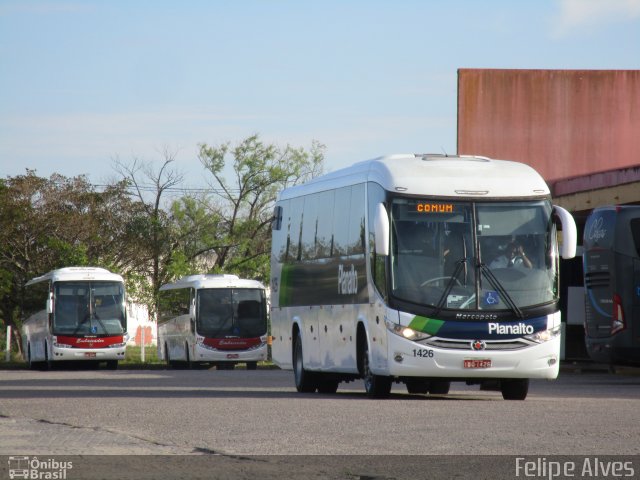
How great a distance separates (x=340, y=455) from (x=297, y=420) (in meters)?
4.34

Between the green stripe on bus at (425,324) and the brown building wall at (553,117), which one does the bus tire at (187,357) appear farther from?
the green stripe on bus at (425,324)

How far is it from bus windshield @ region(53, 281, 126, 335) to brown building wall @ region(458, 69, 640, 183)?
1310cm

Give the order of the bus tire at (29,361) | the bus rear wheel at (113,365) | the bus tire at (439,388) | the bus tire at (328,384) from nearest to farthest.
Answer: the bus tire at (439,388), the bus tire at (328,384), the bus rear wheel at (113,365), the bus tire at (29,361)

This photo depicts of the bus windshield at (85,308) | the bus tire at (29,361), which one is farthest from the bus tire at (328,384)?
the bus tire at (29,361)

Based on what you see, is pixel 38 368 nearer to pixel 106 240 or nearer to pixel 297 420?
pixel 106 240

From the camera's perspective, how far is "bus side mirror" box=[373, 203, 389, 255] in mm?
19422

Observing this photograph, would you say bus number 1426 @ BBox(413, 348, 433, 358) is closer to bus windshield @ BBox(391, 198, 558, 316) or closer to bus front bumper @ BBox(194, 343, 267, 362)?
bus windshield @ BBox(391, 198, 558, 316)

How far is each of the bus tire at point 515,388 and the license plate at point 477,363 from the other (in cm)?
134

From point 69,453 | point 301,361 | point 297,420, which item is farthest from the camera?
point 301,361

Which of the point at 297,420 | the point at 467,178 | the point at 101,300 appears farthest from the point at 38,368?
the point at 297,420

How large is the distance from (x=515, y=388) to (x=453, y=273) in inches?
90.0

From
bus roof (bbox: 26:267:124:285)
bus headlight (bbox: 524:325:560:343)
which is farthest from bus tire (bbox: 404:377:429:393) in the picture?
bus roof (bbox: 26:267:124:285)

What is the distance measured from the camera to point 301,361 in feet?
78.7

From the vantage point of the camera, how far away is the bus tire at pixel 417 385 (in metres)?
20.7
